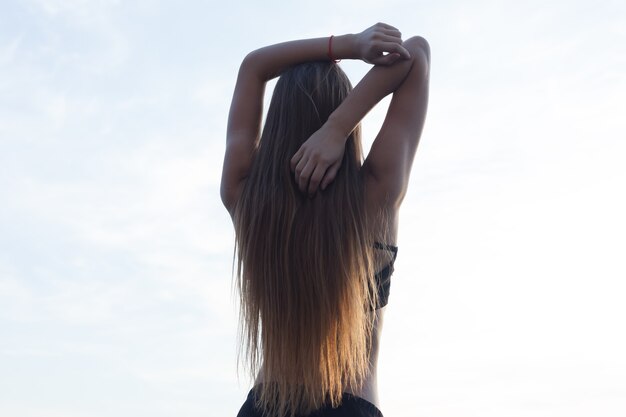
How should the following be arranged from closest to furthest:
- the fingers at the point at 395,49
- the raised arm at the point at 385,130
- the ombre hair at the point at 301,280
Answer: the ombre hair at the point at 301,280
the raised arm at the point at 385,130
the fingers at the point at 395,49

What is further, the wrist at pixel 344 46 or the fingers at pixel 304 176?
the wrist at pixel 344 46

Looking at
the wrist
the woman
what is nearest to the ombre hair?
the woman

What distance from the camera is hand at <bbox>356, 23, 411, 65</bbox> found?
3.22 metres

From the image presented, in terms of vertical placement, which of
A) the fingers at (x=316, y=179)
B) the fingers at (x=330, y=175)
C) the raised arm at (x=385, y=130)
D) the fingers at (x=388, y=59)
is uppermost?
the fingers at (x=388, y=59)

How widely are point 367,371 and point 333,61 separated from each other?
1147 mm

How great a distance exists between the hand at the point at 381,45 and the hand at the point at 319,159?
1.07 ft

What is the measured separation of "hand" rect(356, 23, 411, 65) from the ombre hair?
333 millimetres

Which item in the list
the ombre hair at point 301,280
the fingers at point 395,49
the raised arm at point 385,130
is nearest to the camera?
the ombre hair at point 301,280

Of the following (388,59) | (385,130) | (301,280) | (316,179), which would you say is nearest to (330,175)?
(316,179)

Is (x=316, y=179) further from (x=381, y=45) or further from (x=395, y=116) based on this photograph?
(x=381, y=45)

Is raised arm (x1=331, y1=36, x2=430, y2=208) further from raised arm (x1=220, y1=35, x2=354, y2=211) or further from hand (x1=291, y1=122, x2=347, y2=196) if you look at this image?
raised arm (x1=220, y1=35, x2=354, y2=211)

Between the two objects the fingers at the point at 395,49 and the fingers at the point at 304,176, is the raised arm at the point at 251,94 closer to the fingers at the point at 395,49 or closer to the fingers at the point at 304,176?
the fingers at the point at 395,49

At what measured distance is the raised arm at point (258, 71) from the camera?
3.23 meters

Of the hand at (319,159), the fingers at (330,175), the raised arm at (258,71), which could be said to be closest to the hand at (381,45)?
the raised arm at (258,71)
